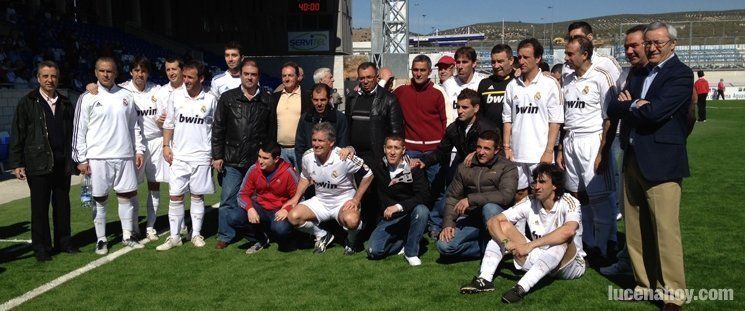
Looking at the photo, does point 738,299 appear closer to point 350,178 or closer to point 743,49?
point 350,178

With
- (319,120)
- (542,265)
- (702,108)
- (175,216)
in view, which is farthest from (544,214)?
(702,108)

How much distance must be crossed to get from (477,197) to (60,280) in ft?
11.8

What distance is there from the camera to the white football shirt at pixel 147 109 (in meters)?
6.79

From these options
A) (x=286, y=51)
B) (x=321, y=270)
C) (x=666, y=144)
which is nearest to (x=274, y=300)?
(x=321, y=270)

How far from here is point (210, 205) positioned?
29.6ft

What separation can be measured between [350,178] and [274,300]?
174cm

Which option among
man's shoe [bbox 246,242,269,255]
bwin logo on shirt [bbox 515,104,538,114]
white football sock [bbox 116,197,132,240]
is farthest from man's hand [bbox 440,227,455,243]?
white football sock [bbox 116,197,132,240]

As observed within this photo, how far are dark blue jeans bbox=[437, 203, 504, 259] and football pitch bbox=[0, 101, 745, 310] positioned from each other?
12cm

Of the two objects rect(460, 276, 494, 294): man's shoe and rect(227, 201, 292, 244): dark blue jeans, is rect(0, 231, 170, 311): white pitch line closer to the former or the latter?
rect(227, 201, 292, 244): dark blue jeans

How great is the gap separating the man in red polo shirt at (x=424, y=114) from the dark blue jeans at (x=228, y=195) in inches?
69.9

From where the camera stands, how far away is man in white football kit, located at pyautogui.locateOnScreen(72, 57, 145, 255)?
6.12 meters

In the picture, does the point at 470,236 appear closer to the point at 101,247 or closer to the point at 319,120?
the point at 319,120

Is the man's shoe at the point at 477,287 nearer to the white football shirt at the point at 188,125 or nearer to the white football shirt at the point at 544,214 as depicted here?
the white football shirt at the point at 544,214

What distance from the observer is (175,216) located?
646cm
